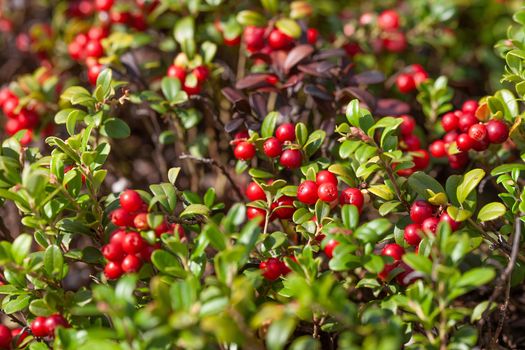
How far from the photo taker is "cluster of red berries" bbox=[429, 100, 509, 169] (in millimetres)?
2131

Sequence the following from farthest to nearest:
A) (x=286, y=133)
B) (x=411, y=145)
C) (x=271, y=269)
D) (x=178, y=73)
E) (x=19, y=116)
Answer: (x=19, y=116) → (x=178, y=73) → (x=411, y=145) → (x=286, y=133) → (x=271, y=269)

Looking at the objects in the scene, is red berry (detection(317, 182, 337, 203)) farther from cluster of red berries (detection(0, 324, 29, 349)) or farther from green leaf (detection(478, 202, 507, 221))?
cluster of red berries (detection(0, 324, 29, 349))

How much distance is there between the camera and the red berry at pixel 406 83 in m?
2.91

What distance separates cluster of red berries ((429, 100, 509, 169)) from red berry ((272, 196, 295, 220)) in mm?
698

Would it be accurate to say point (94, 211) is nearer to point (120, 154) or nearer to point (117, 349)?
point (117, 349)

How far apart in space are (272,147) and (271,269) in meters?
0.48

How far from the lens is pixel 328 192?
76.5 inches

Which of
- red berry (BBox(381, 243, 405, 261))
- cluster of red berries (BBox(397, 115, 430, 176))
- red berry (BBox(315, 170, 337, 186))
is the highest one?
red berry (BBox(315, 170, 337, 186))

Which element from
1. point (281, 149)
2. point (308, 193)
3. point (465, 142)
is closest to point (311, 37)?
point (281, 149)

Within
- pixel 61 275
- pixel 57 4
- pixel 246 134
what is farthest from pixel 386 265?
pixel 57 4

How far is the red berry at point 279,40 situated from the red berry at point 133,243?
1.31 metres

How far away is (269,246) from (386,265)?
397mm

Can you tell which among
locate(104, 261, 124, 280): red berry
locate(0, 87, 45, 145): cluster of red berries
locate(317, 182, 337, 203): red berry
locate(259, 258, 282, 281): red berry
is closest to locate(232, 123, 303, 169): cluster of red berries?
locate(317, 182, 337, 203): red berry

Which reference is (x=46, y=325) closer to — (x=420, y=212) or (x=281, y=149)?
(x=281, y=149)
